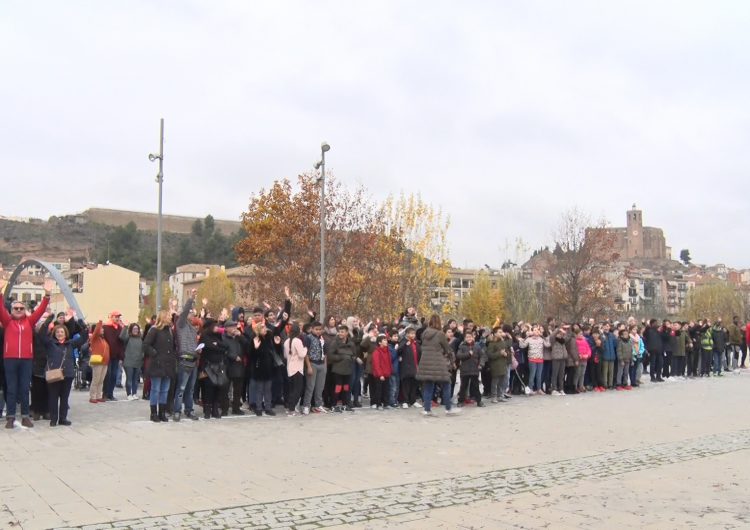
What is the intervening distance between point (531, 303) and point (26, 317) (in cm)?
5395

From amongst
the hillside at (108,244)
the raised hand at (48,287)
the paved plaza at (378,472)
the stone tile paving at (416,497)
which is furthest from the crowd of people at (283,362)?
the hillside at (108,244)

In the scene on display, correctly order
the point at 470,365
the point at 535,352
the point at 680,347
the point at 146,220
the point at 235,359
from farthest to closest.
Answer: the point at 146,220
the point at 680,347
the point at 535,352
the point at 470,365
the point at 235,359

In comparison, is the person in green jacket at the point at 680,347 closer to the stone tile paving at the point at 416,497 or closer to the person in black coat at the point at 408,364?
the person in black coat at the point at 408,364

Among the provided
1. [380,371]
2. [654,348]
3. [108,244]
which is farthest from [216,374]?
[108,244]

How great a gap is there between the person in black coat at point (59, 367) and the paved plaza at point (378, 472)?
42 centimetres

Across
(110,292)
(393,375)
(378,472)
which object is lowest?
(378,472)

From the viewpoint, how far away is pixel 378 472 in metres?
8.77

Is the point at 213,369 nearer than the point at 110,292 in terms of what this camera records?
Yes

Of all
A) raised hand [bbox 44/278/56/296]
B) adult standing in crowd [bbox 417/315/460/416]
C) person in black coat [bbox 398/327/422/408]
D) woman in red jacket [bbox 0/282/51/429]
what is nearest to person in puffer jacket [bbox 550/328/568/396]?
person in black coat [bbox 398/327/422/408]

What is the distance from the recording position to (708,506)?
7379 millimetres

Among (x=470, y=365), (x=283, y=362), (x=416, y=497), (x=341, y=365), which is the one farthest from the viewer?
(x=470, y=365)

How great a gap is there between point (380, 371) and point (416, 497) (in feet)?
27.1

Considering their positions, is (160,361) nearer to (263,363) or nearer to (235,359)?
(235,359)

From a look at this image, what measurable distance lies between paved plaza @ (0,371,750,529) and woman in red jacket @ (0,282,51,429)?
485mm
